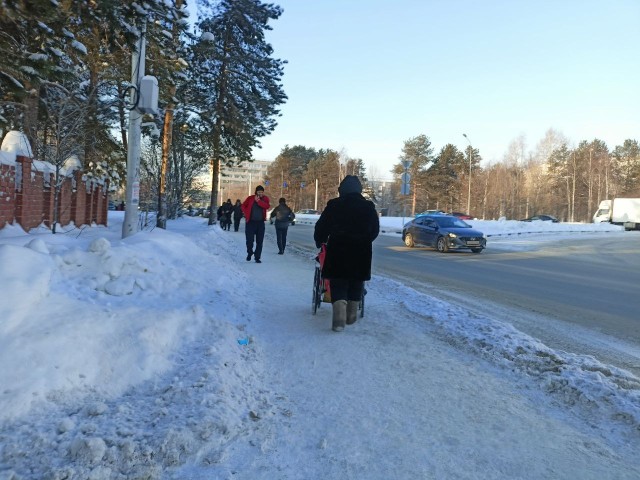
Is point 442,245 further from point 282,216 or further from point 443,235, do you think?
point 282,216

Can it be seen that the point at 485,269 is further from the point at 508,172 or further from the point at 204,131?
the point at 508,172

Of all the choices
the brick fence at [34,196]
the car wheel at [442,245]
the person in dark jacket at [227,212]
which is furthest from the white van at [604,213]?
the brick fence at [34,196]

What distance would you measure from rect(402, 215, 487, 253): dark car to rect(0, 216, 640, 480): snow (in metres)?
13.9

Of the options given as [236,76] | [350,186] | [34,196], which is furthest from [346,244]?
[236,76]

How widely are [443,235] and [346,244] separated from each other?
48.9 ft

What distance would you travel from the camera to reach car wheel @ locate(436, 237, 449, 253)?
20.0 metres

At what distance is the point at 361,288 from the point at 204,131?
73.8 ft

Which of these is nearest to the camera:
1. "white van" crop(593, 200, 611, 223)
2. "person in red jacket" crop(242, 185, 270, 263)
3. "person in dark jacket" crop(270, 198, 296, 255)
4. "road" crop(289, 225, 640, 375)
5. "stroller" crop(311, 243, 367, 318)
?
"road" crop(289, 225, 640, 375)

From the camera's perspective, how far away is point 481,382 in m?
4.44

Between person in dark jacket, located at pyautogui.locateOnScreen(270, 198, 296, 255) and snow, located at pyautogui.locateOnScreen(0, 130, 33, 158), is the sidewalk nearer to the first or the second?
snow, located at pyautogui.locateOnScreen(0, 130, 33, 158)

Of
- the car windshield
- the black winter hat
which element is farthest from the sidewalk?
the car windshield

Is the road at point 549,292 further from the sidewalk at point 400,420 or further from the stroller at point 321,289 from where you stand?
the stroller at point 321,289

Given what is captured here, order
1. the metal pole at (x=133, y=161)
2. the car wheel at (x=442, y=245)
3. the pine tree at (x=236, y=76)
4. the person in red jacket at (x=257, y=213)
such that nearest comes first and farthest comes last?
the metal pole at (x=133, y=161)
the person in red jacket at (x=257, y=213)
the car wheel at (x=442, y=245)
the pine tree at (x=236, y=76)

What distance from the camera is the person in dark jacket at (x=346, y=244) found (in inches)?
234
